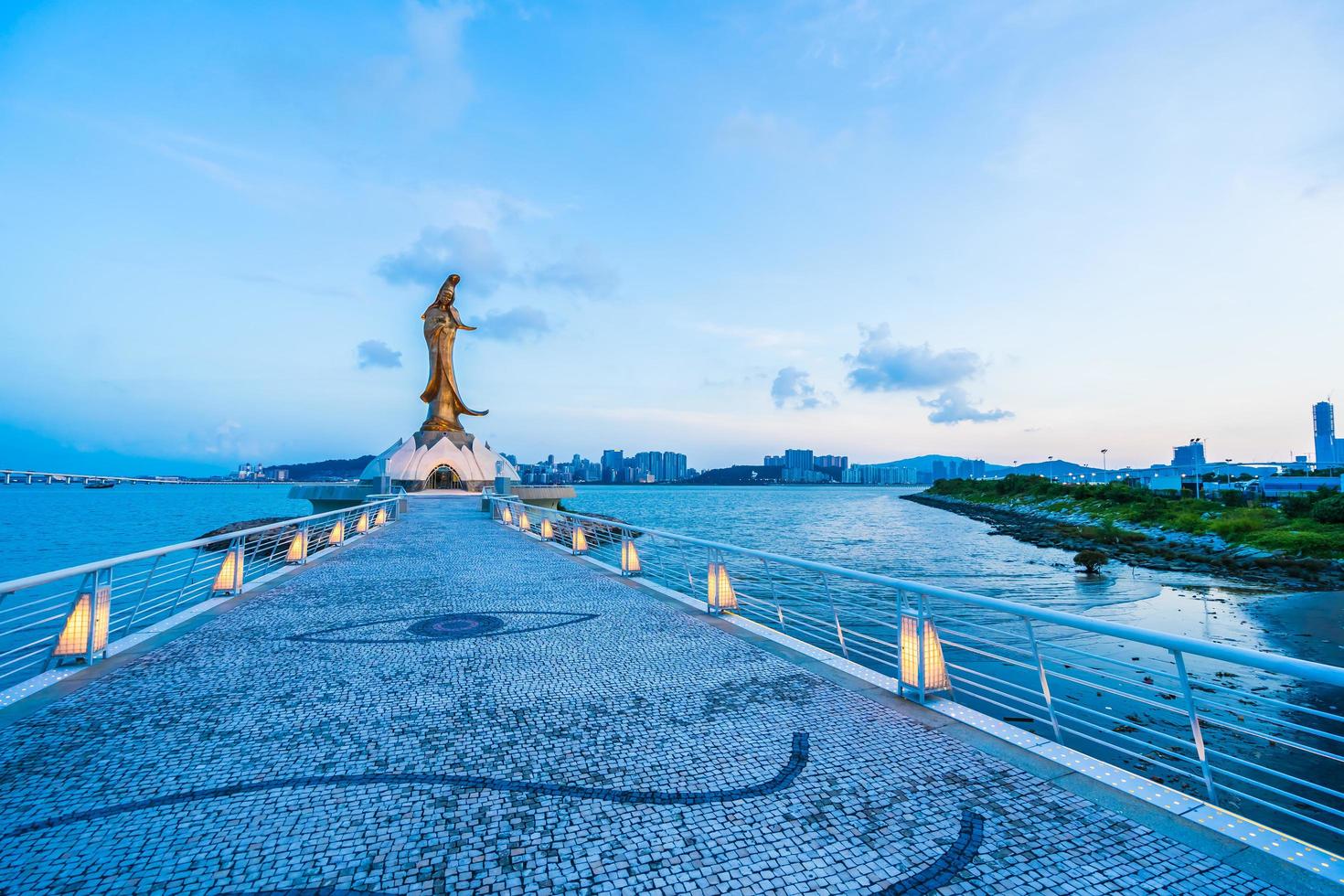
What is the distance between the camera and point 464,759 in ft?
12.3

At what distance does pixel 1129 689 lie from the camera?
10656 mm

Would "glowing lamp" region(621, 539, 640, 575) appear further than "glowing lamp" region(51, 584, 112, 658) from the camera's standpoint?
Yes

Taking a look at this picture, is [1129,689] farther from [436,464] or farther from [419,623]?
[436,464]

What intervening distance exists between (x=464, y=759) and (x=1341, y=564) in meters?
29.7

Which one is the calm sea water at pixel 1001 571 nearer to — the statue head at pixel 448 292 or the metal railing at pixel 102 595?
the metal railing at pixel 102 595

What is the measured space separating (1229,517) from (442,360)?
51.2 m

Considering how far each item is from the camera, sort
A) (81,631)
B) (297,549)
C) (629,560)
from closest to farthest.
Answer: (81,631), (629,560), (297,549)

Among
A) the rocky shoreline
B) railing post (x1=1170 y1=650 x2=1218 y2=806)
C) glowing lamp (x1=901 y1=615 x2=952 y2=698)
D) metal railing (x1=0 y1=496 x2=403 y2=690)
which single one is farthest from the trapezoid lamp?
the rocky shoreline

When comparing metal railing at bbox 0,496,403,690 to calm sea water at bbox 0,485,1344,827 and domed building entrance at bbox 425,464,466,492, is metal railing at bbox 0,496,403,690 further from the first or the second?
domed building entrance at bbox 425,464,466,492

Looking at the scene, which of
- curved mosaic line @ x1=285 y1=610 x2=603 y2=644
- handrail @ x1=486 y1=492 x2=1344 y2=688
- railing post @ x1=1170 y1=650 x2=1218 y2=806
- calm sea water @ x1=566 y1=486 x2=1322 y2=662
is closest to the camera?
handrail @ x1=486 y1=492 x2=1344 y2=688

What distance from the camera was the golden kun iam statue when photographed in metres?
52.3

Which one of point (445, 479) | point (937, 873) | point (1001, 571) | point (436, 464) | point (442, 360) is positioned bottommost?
point (1001, 571)

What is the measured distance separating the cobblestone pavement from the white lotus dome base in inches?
1779

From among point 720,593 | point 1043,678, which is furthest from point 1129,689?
point 1043,678
